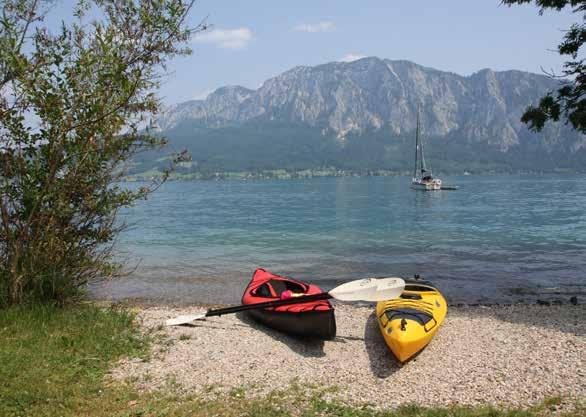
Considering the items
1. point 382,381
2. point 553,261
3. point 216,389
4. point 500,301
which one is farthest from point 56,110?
point 553,261

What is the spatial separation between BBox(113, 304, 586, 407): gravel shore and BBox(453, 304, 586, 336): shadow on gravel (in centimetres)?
7

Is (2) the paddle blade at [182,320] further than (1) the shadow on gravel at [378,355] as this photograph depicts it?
Yes

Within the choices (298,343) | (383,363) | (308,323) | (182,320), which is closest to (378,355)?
(383,363)

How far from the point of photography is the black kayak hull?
1100 centimetres

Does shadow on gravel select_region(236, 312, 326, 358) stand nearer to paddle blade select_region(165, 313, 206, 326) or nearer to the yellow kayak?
paddle blade select_region(165, 313, 206, 326)

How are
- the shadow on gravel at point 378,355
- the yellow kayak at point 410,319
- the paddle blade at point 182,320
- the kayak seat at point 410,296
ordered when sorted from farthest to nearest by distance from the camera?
the kayak seat at point 410,296 < the paddle blade at point 182,320 < the yellow kayak at point 410,319 < the shadow on gravel at point 378,355

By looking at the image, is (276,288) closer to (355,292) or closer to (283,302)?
(283,302)

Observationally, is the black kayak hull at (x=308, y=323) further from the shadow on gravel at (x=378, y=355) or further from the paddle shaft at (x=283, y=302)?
the shadow on gravel at (x=378, y=355)

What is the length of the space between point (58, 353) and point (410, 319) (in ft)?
25.2

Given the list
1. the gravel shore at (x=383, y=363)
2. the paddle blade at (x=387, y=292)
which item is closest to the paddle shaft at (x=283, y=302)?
the gravel shore at (x=383, y=363)

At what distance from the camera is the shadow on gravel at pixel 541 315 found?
1252 cm

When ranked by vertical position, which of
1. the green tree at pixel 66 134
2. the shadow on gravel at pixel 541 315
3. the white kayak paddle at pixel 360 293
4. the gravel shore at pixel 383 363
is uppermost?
the green tree at pixel 66 134

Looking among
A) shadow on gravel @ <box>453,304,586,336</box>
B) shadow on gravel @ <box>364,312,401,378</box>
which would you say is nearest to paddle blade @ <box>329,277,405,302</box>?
shadow on gravel @ <box>364,312,401,378</box>

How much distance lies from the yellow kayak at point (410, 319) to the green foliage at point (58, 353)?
5533 mm
